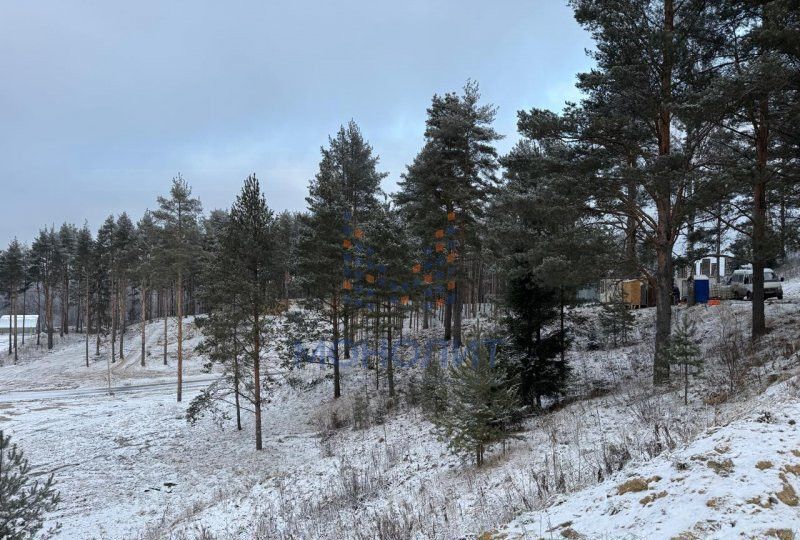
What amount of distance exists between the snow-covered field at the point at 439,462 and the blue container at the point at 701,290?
435 cm

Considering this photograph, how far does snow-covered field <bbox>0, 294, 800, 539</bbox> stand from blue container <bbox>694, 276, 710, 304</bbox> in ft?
14.3

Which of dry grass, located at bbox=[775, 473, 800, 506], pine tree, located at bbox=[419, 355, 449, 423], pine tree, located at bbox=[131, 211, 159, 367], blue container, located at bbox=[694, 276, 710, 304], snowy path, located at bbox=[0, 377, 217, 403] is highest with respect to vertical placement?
pine tree, located at bbox=[131, 211, 159, 367]

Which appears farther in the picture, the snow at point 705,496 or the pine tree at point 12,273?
the pine tree at point 12,273

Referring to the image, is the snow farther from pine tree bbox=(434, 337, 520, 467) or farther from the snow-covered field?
pine tree bbox=(434, 337, 520, 467)

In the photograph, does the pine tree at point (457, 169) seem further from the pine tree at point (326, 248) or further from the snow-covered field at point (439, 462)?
the snow-covered field at point (439, 462)

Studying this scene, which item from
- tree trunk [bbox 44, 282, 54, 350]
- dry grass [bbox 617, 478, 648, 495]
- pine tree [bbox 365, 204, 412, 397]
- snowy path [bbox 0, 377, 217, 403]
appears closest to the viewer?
dry grass [bbox 617, 478, 648, 495]

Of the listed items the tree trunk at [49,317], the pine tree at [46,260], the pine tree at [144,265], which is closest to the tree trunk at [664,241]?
the pine tree at [144,265]

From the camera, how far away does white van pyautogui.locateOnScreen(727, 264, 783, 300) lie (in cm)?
2334

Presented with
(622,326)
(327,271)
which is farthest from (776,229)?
(327,271)

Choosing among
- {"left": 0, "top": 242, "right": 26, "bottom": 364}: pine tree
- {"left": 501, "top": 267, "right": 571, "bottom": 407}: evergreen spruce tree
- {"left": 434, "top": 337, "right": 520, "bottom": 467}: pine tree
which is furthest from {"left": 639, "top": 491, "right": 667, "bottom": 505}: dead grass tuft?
{"left": 0, "top": 242, "right": 26, "bottom": 364}: pine tree

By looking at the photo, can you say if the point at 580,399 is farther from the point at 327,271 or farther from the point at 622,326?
the point at 327,271

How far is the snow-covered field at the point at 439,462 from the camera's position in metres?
3.93

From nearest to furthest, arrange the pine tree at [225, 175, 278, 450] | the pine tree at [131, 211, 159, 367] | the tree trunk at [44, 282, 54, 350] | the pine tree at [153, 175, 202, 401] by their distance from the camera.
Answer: the pine tree at [225, 175, 278, 450], the pine tree at [153, 175, 202, 401], the pine tree at [131, 211, 159, 367], the tree trunk at [44, 282, 54, 350]

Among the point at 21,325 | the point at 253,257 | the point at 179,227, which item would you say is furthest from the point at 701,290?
the point at 21,325
